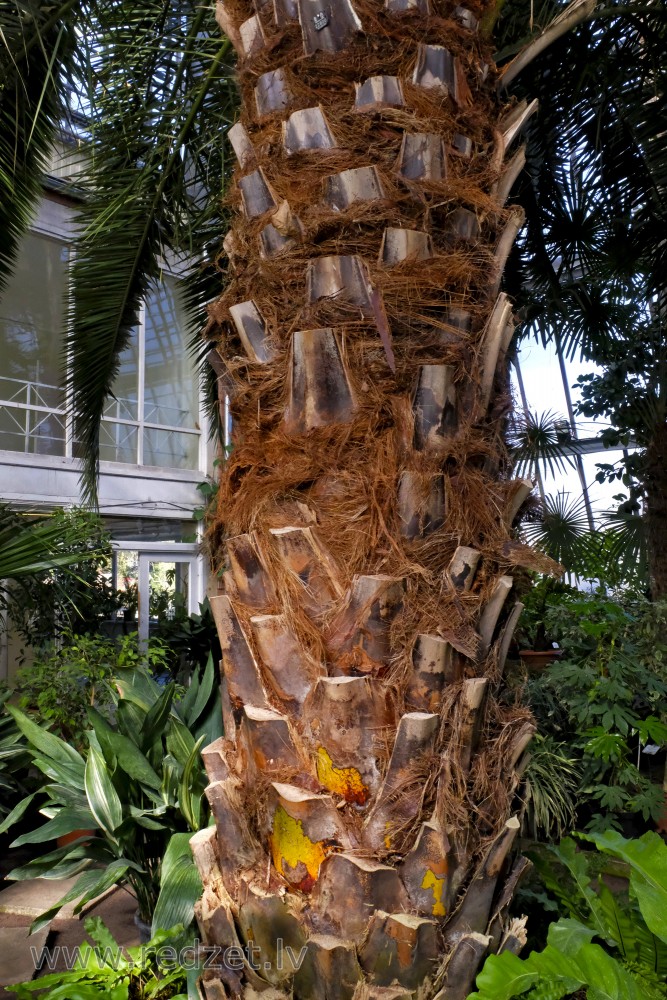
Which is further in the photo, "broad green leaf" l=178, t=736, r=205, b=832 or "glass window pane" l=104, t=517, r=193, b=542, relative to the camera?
"glass window pane" l=104, t=517, r=193, b=542

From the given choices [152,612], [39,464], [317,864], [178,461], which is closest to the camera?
[317,864]

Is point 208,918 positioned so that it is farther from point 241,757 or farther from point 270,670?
point 270,670

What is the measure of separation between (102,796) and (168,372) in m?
9.32

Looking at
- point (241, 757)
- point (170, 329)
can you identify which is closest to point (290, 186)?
point (241, 757)

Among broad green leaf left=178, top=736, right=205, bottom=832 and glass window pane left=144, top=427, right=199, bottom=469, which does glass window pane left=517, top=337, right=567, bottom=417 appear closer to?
glass window pane left=144, top=427, right=199, bottom=469

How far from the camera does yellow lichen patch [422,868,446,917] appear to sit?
151 centimetres

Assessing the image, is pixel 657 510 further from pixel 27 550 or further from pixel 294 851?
pixel 294 851

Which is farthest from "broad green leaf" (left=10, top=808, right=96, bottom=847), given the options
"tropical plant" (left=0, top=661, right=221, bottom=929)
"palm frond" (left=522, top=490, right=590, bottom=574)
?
"palm frond" (left=522, top=490, right=590, bottom=574)

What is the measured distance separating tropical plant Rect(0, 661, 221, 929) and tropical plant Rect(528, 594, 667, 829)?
2235mm

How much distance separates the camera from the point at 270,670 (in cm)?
167

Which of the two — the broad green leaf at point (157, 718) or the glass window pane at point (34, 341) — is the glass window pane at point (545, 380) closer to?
the glass window pane at point (34, 341)

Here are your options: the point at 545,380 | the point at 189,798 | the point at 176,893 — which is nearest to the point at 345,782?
the point at 176,893

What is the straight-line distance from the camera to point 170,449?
437 inches

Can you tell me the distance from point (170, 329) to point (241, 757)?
10.5 m
